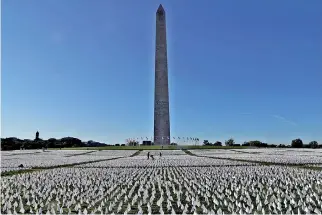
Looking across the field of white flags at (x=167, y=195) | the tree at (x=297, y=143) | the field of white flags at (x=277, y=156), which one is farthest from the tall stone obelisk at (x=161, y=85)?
the field of white flags at (x=167, y=195)

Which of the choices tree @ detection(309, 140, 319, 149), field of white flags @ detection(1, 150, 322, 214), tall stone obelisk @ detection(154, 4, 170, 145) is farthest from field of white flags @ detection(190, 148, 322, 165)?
tree @ detection(309, 140, 319, 149)

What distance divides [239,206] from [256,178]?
26.8 ft

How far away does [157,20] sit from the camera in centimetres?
7700

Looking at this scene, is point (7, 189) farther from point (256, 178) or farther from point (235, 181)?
point (256, 178)

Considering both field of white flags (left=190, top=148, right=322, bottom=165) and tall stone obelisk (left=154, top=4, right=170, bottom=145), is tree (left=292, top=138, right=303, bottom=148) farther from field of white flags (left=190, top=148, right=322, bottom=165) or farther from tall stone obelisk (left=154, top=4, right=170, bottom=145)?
field of white flags (left=190, top=148, right=322, bottom=165)

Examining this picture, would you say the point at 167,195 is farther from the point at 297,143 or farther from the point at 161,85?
the point at 297,143

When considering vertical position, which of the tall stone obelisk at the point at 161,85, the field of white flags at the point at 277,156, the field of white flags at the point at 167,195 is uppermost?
the tall stone obelisk at the point at 161,85

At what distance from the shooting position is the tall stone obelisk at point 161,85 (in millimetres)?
76750

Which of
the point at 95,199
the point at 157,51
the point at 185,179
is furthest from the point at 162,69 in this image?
the point at 95,199

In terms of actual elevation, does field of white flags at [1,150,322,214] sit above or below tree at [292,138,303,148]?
below

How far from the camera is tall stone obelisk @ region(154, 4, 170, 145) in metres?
76.8

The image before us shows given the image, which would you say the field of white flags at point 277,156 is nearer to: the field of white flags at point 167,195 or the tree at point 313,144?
the field of white flags at point 167,195

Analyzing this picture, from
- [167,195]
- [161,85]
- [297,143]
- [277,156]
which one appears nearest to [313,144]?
[297,143]

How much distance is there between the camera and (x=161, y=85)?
253 ft
